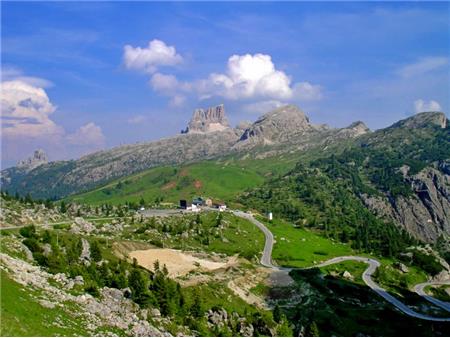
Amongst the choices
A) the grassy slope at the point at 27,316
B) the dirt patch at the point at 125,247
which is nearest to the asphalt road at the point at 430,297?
the dirt patch at the point at 125,247

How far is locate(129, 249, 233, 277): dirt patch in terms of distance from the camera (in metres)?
125

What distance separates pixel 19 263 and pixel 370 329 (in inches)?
3367

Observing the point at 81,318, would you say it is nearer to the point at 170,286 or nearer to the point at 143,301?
the point at 143,301

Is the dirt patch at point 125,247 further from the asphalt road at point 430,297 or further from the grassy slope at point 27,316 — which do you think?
the asphalt road at point 430,297

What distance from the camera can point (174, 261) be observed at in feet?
433

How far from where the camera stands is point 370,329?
116 m

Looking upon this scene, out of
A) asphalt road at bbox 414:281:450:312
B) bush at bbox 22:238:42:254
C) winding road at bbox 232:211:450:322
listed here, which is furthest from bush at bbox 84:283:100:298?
asphalt road at bbox 414:281:450:312

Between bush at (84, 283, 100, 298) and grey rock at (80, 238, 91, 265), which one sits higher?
grey rock at (80, 238, 91, 265)

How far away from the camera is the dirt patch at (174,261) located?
125312mm

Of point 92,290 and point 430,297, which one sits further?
point 430,297

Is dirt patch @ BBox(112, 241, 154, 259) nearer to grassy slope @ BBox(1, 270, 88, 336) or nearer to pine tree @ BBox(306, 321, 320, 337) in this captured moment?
pine tree @ BBox(306, 321, 320, 337)

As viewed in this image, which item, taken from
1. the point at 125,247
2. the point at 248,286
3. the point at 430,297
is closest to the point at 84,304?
the point at 125,247

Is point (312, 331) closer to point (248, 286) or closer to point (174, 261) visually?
point (248, 286)

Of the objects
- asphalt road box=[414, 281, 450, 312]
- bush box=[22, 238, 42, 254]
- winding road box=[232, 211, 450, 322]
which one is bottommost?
asphalt road box=[414, 281, 450, 312]
